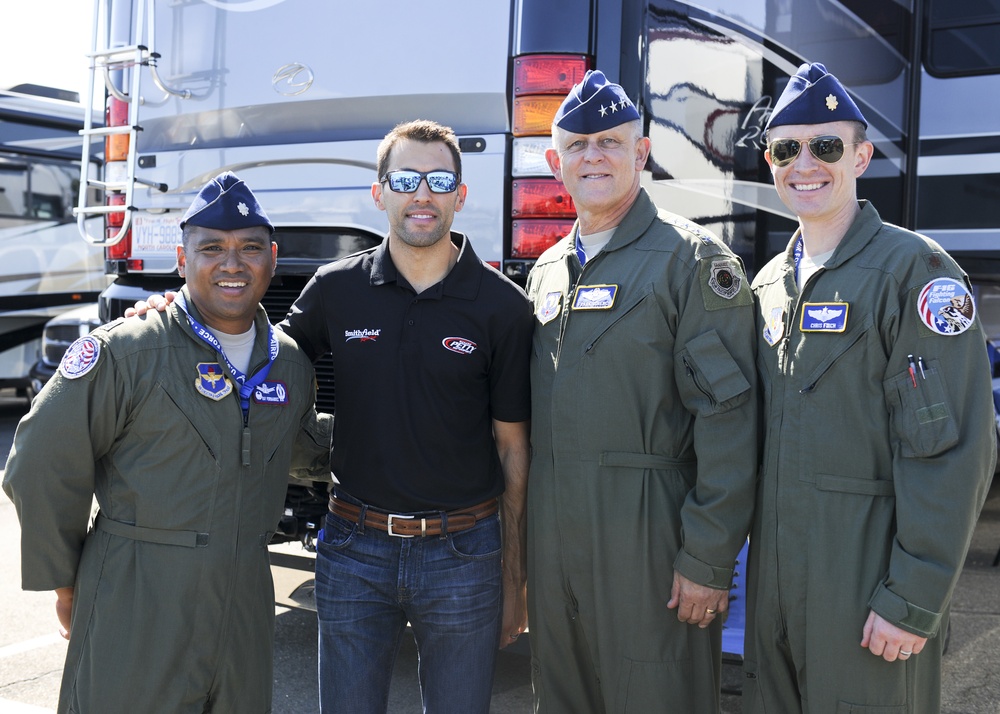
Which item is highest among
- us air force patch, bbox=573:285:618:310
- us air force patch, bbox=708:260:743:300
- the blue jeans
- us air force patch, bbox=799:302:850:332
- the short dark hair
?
the short dark hair

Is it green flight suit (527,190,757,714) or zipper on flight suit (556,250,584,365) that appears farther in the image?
zipper on flight suit (556,250,584,365)

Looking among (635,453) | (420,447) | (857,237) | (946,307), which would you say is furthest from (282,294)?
(946,307)

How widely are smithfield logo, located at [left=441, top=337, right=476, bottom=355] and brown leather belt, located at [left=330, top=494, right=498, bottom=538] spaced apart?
0.40 m

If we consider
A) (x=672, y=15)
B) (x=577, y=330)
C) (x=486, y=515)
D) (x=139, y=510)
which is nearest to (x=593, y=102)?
(x=577, y=330)

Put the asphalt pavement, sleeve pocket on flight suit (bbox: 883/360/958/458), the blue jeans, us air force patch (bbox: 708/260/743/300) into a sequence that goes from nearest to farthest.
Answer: sleeve pocket on flight suit (bbox: 883/360/958/458)
us air force patch (bbox: 708/260/743/300)
the blue jeans
the asphalt pavement

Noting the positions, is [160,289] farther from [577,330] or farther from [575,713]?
[575,713]

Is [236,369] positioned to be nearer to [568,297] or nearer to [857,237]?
[568,297]

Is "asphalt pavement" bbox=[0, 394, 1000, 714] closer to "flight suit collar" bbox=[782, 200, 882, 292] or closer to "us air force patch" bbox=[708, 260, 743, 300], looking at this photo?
"us air force patch" bbox=[708, 260, 743, 300]

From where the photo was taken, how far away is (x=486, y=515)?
8.16 ft

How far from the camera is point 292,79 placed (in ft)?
11.6

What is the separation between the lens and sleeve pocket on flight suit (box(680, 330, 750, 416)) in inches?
85.1

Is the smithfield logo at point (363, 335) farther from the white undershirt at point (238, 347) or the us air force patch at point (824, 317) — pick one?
the us air force patch at point (824, 317)

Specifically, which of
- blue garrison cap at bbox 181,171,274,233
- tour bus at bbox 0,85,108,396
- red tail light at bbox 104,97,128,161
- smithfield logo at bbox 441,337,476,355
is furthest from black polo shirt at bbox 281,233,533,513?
tour bus at bbox 0,85,108,396

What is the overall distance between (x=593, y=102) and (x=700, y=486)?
1.02 m
